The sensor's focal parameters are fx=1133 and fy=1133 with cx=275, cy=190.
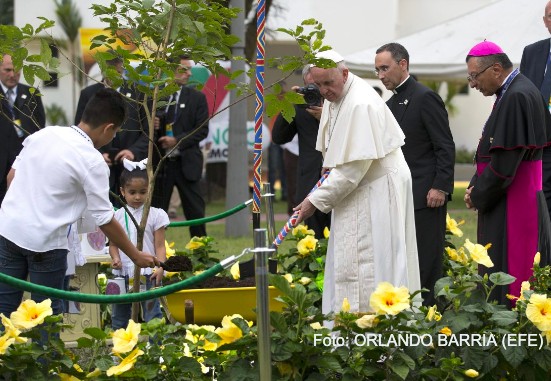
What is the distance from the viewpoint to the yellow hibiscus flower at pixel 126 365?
4.56m

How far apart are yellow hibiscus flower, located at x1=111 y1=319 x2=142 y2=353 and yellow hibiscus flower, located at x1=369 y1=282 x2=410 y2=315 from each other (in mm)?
1014

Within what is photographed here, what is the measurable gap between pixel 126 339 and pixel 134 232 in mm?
2859

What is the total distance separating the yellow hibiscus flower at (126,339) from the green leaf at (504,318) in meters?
1.56

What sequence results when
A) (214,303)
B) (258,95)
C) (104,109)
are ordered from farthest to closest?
(214,303)
(258,95)
(104,109)

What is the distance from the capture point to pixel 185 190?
12.0 m

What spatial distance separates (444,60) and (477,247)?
12.5 m

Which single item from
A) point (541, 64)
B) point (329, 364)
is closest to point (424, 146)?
point (541, 64)

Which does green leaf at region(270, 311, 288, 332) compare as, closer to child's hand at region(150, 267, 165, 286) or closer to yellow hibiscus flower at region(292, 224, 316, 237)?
child's hand at region(150, 267, 165, 286)

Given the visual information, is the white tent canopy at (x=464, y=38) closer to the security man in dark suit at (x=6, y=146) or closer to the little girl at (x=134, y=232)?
the security man in dark suit at (x=6, y=146)

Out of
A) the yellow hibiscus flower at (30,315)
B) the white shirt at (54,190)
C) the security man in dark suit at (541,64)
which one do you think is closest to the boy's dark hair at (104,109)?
the white shirt at (54,190)

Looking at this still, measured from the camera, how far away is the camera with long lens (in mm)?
8406

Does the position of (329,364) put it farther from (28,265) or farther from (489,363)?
(28,265)

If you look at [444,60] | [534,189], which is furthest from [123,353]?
[444,60]

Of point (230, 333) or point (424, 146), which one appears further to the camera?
point (424, 146)
